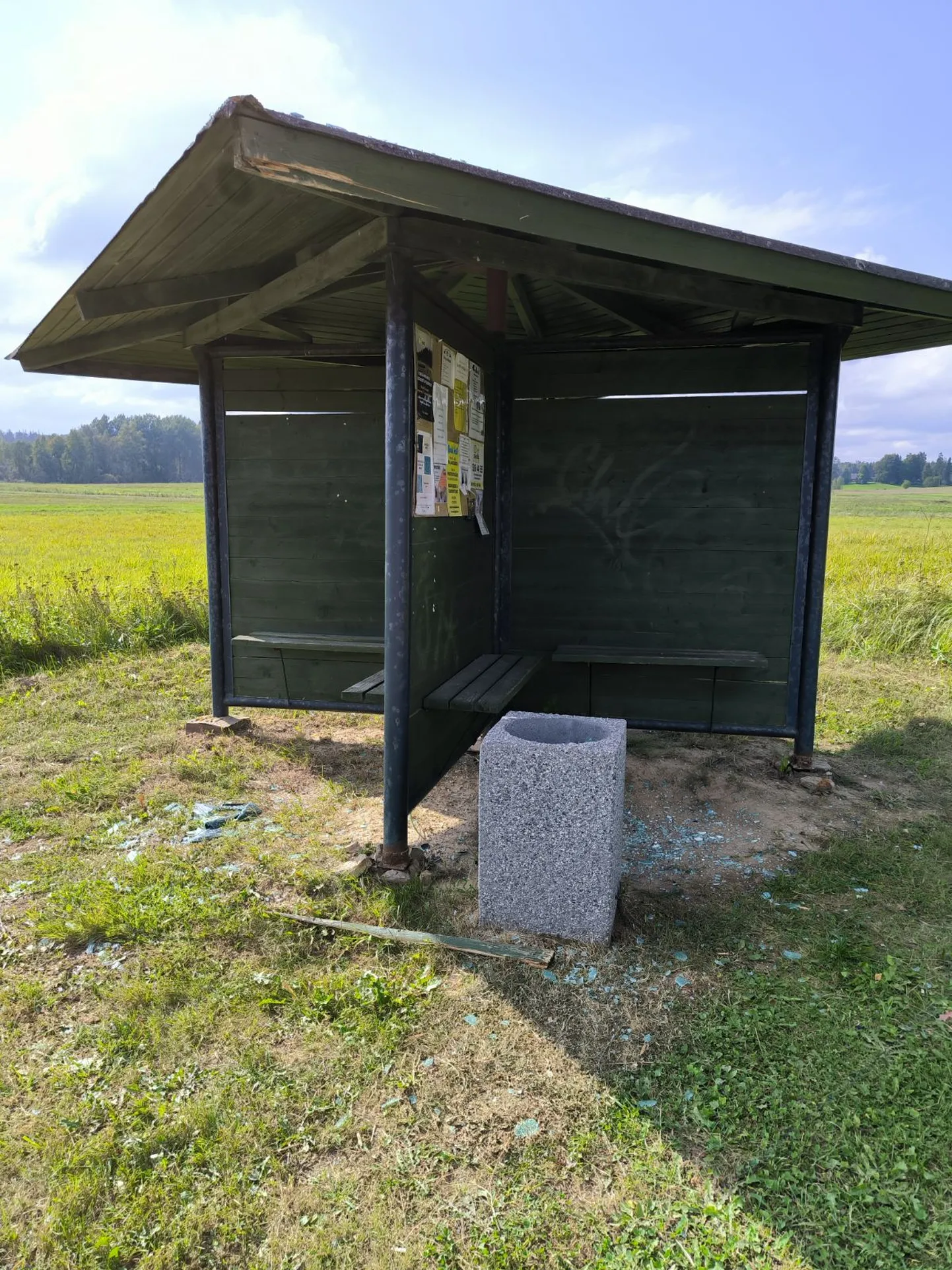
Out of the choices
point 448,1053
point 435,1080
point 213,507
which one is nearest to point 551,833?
point 448,1053

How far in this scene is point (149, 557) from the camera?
16.3 meters

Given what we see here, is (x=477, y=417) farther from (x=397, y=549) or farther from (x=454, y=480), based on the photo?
(x=397, y=549)

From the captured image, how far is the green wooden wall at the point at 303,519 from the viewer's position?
576 cm

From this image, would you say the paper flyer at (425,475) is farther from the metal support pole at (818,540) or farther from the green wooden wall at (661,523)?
the metal support pole at (818,540)

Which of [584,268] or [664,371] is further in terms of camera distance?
[664,371]

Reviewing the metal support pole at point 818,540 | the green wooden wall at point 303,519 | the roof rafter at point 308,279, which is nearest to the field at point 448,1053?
the metal support pole at point 818,540

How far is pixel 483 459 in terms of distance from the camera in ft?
17.3

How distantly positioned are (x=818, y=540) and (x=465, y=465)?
2.43m

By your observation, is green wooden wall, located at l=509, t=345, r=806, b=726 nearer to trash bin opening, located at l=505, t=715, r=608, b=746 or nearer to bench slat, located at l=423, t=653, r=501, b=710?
bench slat, located at l=423, t=653, r=501, b=710

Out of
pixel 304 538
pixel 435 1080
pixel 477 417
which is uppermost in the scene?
pixel 477 417

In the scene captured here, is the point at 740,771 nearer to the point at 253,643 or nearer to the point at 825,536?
the point at 825,536

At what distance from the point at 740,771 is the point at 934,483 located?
125 metres

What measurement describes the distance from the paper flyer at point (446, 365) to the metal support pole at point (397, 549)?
53 centimetres

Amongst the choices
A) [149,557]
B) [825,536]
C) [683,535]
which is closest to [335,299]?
[683,535]
